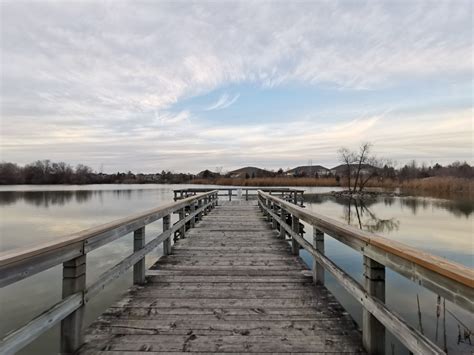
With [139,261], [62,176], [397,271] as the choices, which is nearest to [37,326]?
[139,261]

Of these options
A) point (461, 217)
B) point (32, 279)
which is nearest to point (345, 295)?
point (32, 279)

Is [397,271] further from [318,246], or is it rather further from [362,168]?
[362,168]

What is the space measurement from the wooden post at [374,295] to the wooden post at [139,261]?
2.45m

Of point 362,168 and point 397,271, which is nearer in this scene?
point 397,271

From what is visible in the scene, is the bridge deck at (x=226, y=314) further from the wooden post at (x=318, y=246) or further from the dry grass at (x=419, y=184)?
the dry grass at (x=419, y=184)

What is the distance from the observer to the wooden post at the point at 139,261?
335 centimetres

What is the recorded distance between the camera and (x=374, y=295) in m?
1.94

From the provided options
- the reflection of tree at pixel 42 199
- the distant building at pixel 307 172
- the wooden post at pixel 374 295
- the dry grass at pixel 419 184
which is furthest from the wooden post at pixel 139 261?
the distant building at pixel 307 172

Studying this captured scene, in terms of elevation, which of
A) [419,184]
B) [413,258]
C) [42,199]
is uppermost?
[419,184]

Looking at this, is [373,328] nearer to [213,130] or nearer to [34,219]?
[34,219]

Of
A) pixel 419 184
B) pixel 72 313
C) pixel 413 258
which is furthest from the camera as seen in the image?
pixel 419 184

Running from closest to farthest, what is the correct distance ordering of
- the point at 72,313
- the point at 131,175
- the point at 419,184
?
1. the point at 72,313
2. the point at 419,184
3. the point at 131,175

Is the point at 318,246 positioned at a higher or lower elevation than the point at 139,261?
higher

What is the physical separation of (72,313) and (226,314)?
1282 millimetres
